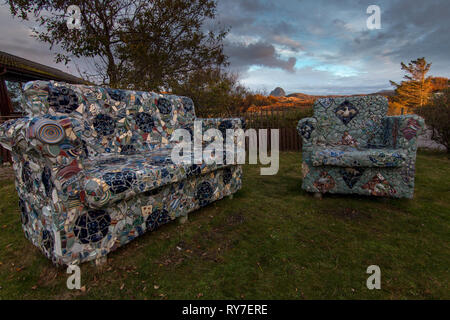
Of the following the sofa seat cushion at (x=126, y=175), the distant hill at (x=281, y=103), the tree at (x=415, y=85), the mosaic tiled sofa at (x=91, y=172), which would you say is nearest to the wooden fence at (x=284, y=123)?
the distant hill at (x=281, y=103)

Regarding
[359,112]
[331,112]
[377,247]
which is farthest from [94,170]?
[359,112]

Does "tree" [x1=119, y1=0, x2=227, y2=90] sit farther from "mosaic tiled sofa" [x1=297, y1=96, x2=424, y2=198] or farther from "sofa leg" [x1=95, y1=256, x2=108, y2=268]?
"sofa leg" [x1=95, y1=256, x2=108, y2=268]

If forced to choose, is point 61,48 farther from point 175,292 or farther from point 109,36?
point 175,292

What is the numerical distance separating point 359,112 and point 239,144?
1.71 metres

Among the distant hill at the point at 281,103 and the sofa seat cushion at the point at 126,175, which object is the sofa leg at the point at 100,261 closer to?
the sofa seat cushion at the point at 126,175

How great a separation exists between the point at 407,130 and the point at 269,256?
210 centimetres

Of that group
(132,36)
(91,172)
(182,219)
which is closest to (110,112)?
(91,172)

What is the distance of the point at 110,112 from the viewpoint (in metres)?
2.12

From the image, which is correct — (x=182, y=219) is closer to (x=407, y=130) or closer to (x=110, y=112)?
(x=110, y=112)

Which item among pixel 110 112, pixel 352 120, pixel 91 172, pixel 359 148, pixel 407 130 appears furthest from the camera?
pixel 352 120

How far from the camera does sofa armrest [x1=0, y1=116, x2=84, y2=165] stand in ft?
4.09

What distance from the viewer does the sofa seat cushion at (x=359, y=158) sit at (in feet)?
7.98

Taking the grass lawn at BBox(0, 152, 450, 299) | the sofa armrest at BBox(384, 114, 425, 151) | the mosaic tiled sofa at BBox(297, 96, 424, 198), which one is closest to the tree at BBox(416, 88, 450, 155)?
the mosaic tiled sofa at BBox(297, 96, 424, 198)
